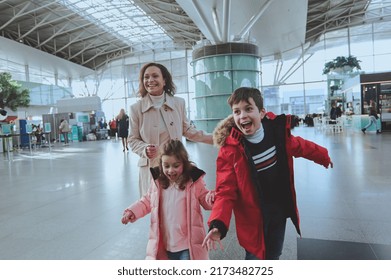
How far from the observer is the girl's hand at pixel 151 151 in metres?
2.16

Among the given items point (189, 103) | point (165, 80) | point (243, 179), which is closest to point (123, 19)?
point (189, 103)

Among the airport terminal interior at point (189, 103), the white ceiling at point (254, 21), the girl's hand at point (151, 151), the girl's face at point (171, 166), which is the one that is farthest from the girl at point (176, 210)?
the white ceiling at point (254, 21)

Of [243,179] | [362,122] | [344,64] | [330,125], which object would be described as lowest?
[330,125]

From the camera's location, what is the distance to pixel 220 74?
14.3 m

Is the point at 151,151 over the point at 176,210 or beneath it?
over

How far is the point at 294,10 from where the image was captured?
19.7 metres

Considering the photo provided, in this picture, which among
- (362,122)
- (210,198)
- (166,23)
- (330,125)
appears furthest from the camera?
(166,23)

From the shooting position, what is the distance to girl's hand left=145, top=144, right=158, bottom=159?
2.16 metres

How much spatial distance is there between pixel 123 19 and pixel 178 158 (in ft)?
94.6

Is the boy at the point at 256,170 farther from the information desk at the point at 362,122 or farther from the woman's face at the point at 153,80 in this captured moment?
the information desk at the point at 362,122

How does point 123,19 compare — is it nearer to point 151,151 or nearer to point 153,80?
point 153,80

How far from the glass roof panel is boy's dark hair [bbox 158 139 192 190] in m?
24.4

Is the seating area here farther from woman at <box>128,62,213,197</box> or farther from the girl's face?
the girl's face

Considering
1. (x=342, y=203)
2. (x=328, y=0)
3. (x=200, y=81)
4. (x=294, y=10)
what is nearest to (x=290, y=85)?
(x=328, y=0)
